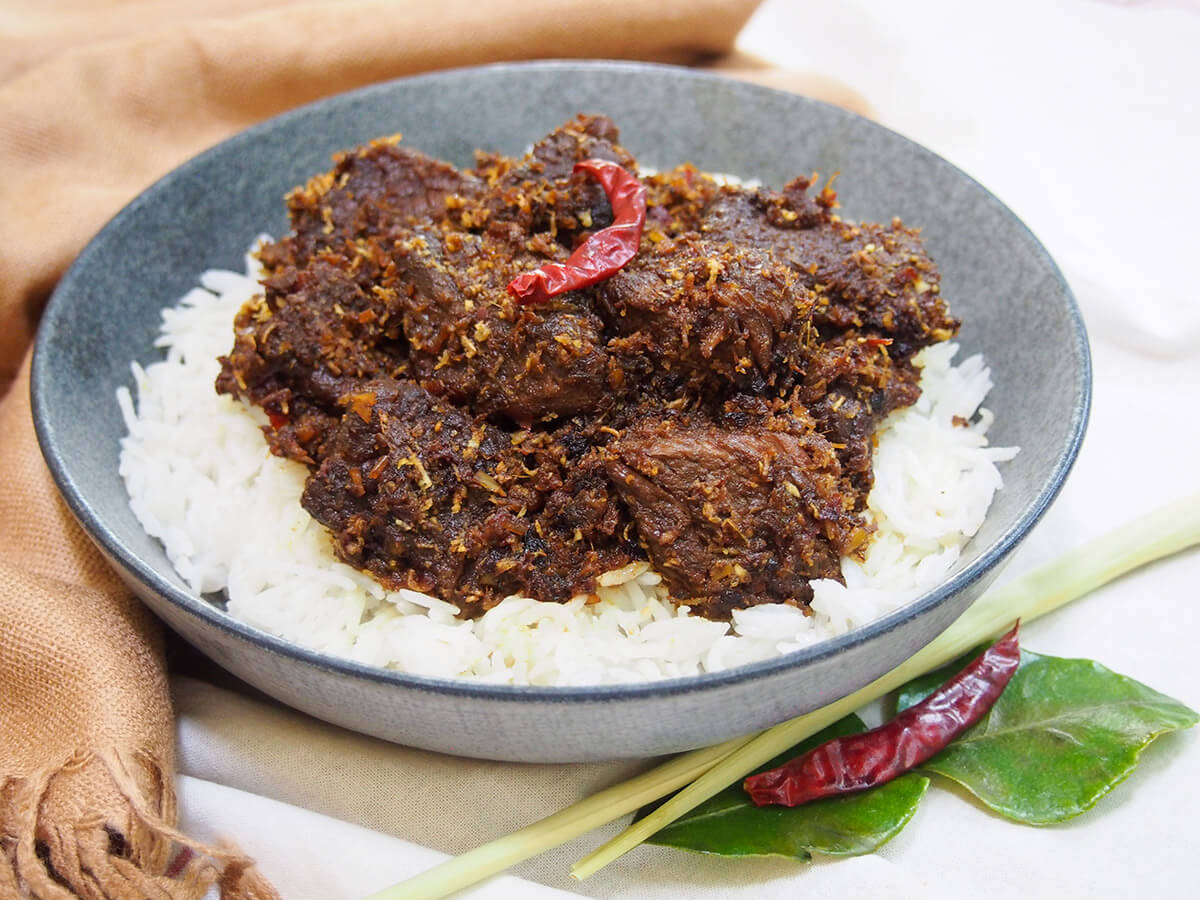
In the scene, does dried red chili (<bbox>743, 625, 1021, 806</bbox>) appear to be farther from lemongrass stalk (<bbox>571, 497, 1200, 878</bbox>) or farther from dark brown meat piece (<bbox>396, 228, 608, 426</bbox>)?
dark brown meat piece (<bbox>396, 228, 608, 426</bbox>)

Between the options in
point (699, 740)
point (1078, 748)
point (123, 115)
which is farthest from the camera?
point (123, 115)

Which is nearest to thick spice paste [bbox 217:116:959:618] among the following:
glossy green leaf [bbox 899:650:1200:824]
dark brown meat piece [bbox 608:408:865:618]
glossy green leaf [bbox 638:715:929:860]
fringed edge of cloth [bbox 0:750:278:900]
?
dark brown meat piece [bbox 608:408:865:618]

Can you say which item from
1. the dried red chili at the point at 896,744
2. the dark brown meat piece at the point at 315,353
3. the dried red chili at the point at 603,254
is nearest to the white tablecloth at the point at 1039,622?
the dried red chili at the point at 896,744

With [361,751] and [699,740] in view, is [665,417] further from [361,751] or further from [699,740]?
[361,751]

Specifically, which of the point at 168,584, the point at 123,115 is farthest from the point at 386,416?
the point at 123,115

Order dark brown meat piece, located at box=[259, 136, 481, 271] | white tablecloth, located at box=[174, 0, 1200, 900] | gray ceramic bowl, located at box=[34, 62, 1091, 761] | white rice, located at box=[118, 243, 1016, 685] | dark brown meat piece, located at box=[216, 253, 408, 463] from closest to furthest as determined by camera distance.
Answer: gray ceramic bowl, located at box=[34, 62, 1091, 761] → white tablecloth, located at box=[174, 0, 1200, 900] → white rice, located at box=[118, 243, 1016, 685] → dark brown meat piece, located at box=[216, 253, 408, 463] → dark brown meat piece, located at box=[259, 136, 481, 271]

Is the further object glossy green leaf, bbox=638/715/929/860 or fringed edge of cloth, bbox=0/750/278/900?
glossy green leaf, bbox=638/715/929/860
